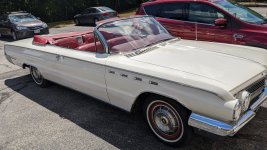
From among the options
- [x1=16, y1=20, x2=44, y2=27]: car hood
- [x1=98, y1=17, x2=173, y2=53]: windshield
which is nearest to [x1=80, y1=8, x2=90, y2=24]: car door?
[x1=16, y1=20, x2=44, y2=27]: car hood

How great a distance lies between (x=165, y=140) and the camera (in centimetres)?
364

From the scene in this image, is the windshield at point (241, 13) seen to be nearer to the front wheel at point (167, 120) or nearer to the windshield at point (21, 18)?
the front wheel at point (167, 120)

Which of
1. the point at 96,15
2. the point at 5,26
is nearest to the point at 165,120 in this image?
the point at 5,26

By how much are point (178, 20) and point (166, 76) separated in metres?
3.93

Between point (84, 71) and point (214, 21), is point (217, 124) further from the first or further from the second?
point (214, 21)

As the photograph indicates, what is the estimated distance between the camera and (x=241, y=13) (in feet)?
20.1

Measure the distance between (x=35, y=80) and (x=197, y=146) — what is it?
4386mm

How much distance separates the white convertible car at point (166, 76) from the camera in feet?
9.70

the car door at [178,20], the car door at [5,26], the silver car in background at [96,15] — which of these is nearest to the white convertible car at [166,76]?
the car door at [178,20]

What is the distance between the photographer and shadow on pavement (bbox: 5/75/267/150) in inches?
142

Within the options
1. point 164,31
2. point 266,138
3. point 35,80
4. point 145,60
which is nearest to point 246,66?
point 266,138

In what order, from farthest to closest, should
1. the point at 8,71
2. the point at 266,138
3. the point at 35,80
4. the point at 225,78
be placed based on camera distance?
the point at 8,71 → the point at 35,80 → the point at 266,138 → the point at 225,78

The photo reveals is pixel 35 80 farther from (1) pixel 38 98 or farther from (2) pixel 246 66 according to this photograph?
(2) pixel 246 66

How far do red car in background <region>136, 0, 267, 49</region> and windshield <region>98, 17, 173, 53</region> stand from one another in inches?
69.4
